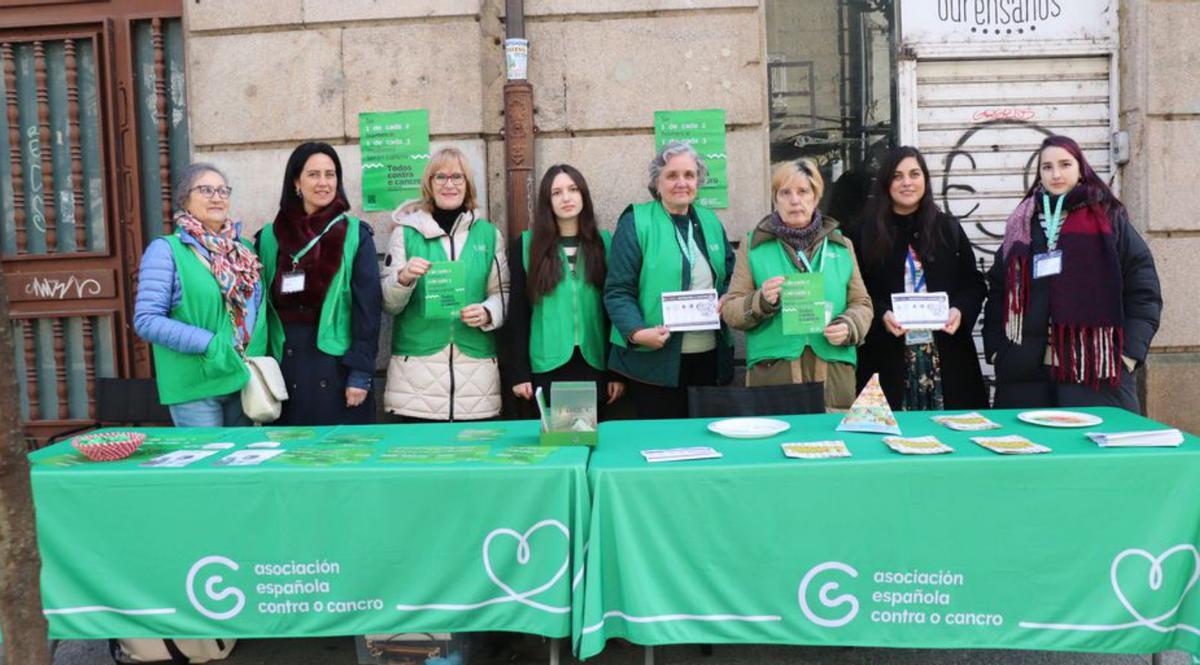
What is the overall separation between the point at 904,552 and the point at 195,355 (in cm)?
306

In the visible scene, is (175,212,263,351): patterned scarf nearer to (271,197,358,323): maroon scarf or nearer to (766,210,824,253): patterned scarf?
(271,197,358,323): maroon scarf

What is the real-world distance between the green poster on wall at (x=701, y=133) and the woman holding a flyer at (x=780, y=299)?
1.10 metres

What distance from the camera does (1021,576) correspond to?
9.64 ft

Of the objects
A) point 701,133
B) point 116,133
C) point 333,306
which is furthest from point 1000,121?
point 116,133

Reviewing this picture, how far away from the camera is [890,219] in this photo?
182 inches

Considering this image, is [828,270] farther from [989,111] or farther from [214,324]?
[214,324]

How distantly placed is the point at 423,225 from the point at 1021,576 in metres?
3.02

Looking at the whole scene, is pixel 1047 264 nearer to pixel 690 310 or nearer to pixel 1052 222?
pixel 1052 222

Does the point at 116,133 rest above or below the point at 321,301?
above

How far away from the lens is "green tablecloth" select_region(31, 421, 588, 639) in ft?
9.73

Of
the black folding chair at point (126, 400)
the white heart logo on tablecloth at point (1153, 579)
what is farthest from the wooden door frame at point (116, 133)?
the white heart logo on tablecloth at point (1153, 579)

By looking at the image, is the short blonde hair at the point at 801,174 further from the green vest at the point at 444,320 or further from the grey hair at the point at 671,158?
the green vest at the point at 444,320

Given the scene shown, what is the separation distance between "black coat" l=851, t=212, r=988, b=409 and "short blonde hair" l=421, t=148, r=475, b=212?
195cm

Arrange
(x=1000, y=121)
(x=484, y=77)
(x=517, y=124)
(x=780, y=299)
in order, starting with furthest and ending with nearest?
(x=1000, y=121) → (x=484, y=77) → (x=517, y=124) → (x=780, y=299)
